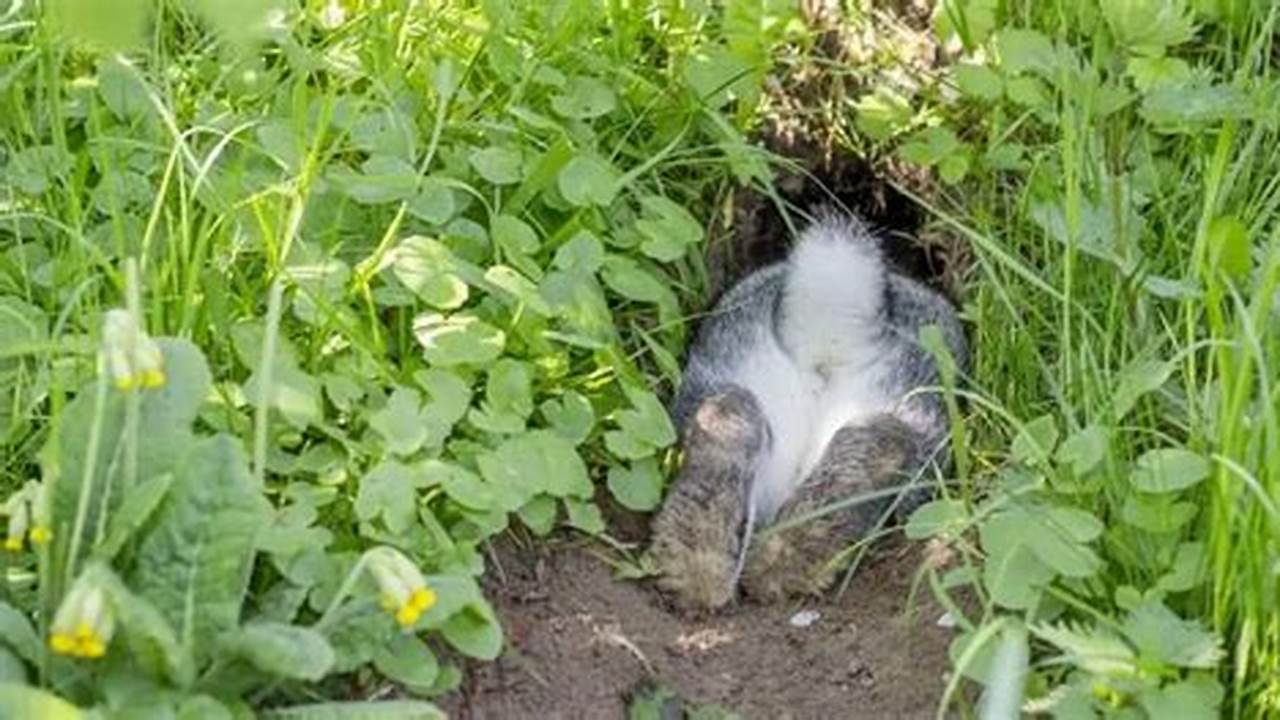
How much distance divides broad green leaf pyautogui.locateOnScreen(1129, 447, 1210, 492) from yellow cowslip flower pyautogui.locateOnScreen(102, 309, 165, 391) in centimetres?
124

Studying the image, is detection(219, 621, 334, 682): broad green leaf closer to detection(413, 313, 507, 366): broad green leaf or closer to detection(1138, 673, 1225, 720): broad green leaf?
detection(413, 313, 507, 366): broad green leaf

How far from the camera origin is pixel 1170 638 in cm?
298

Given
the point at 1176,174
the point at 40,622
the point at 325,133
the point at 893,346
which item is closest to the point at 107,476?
the point at 40,622

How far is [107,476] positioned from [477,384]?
0.75 metres

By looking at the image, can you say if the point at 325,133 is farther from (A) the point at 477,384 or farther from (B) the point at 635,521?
(B) the point at 635,521

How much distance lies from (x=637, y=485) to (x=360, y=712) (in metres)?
0.84

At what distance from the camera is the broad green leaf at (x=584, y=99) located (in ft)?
12.9

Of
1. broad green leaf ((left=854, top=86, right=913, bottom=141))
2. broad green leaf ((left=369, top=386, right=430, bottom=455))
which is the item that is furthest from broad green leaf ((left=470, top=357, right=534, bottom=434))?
broad green leaf ((left=854, top=86, right=913, bottom=141))

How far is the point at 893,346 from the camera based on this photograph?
13.3ft

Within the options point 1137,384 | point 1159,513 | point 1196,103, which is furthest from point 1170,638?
point 1196,103

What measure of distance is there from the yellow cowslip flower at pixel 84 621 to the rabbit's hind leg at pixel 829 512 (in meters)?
1.20

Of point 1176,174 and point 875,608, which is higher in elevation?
point 1176,174

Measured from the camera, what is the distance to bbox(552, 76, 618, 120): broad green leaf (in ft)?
12.9

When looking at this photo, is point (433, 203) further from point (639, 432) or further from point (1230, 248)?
point (1230, 248)
